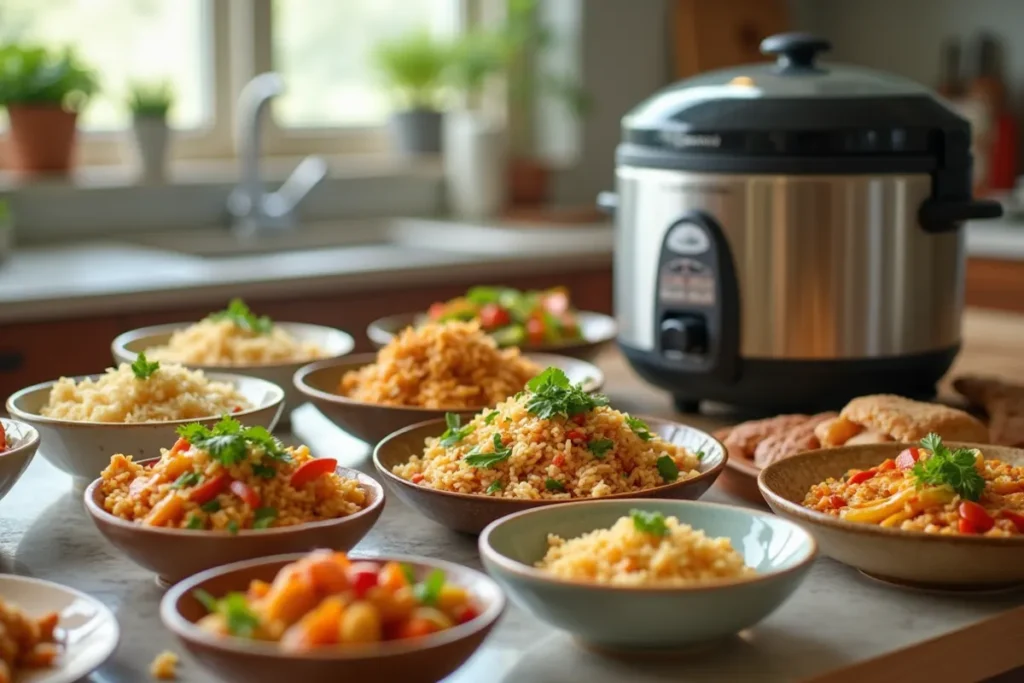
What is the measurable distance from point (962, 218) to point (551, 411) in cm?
74

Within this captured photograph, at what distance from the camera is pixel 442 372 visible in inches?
63.6

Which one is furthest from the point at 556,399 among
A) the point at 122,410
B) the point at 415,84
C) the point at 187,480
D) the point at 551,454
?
the point at 415,84

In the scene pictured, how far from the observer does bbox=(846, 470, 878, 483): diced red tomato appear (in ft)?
4.24

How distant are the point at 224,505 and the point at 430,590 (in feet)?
0.86

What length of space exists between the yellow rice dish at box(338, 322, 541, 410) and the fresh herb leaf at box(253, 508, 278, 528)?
1.54 ft

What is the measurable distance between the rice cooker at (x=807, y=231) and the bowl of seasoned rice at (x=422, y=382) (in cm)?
20

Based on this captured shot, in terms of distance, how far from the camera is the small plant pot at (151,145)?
3.62 metres

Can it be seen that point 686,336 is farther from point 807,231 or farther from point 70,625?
point 70,625

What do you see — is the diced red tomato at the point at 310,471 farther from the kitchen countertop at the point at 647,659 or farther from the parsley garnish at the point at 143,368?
the parsley garnish at the point at 143,368

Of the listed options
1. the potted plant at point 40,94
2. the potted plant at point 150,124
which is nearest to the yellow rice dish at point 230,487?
the potted plant at point 40,94

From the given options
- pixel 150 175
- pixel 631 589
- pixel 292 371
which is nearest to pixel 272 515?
pixel 631 589

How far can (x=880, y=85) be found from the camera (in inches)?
68.9

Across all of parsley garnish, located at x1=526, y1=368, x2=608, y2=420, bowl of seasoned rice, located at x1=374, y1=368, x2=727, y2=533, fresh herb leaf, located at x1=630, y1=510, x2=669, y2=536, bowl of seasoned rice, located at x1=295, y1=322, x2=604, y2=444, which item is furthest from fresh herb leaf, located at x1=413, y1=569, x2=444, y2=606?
bowl of seasoned rice, located at x1=295, y1=322, x2=604, y2=444

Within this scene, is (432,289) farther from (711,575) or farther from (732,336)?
(711,575)
